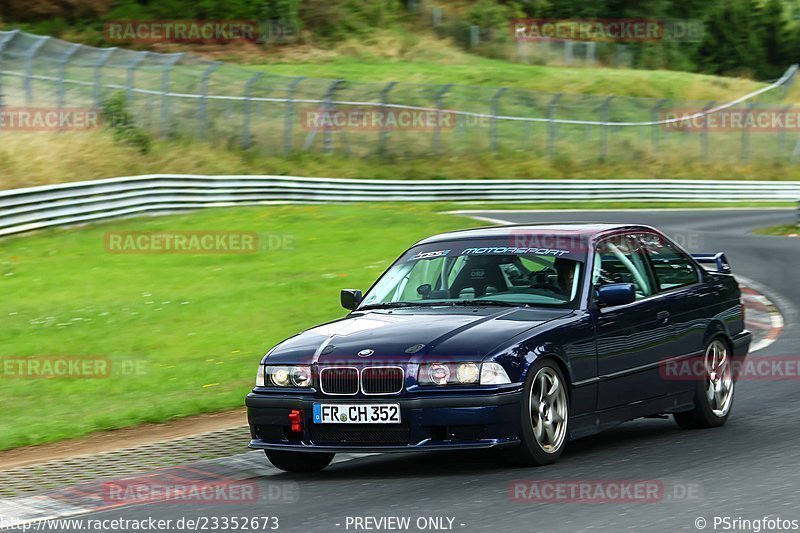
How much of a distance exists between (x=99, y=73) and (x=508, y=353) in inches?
1092

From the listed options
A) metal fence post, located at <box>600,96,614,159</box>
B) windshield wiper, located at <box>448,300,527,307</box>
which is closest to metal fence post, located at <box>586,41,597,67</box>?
metal fence post, located at <box>600,96,614,159</box>

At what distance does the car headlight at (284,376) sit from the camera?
784 cm

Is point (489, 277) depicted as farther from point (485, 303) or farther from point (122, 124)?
point (122, 124)

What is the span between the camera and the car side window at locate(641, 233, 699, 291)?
9461 millimetres

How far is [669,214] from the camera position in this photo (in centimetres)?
3697

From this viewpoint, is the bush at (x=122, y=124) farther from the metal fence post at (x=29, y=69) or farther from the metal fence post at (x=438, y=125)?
the metal fence post at (x=438, y=125)

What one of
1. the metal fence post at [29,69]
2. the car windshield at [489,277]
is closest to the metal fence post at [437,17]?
the metal fence post at [29,69]

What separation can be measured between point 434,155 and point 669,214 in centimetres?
945

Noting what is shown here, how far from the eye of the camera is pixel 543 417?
779 cm

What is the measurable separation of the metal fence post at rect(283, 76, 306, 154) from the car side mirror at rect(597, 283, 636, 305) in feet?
100.0

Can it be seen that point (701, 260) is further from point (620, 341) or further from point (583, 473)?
point (583, 473)

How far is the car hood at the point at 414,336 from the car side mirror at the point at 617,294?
11.1 inches

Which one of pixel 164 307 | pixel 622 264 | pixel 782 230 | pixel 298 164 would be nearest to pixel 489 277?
pixel 622 264

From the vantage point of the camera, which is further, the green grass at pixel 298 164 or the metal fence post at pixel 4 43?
the metal fence post at pixel 4 43
